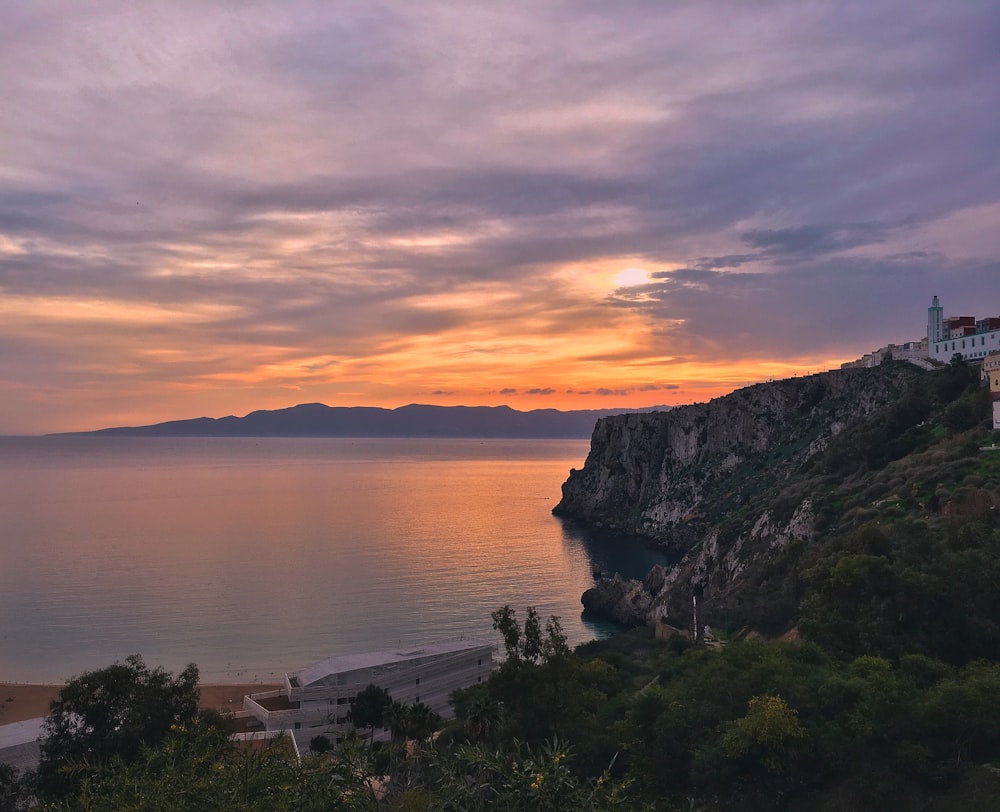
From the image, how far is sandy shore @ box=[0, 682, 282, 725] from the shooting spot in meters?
48.3

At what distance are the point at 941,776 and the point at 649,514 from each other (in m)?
108

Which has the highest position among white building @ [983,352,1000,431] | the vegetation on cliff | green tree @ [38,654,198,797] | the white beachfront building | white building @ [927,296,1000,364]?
white building @ [927,296,1000,364]

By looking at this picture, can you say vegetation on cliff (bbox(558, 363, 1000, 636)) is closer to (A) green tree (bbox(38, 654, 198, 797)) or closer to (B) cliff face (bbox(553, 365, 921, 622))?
(B) cliff face (bbox(553, 365, 921, 622))

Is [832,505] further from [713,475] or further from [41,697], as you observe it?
[713,475]

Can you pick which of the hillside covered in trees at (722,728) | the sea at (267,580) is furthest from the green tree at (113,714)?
the sea at (267,580)

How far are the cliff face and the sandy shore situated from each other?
34.9 m

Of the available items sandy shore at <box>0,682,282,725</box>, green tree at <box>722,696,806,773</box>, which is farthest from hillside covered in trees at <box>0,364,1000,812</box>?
sandy shore at <box>0,682,282,725</box>

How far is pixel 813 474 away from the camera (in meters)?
76.6

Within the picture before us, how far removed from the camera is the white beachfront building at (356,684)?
136ft

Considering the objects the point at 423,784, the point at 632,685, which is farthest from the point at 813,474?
the point at 423,784

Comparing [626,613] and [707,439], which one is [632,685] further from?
[707,439]

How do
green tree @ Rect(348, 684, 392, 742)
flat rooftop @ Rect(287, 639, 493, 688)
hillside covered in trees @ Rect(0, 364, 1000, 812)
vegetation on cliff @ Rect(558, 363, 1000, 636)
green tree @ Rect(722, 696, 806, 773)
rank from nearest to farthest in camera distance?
hillside covered in trees @ Rect(0, 364, 1000, 812), green tree @ Rect(722, 696, 806, 773), vegetation on cliff @ Rect(558, 363, 1000, 636), green tree @ Rect(348, 684, 392, 742), flat rooftop @ Rect(287, 639, 493, 688)

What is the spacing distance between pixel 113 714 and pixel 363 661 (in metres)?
19.0

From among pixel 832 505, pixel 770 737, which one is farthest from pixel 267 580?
pixel 770 737
